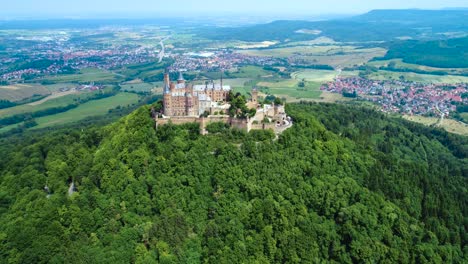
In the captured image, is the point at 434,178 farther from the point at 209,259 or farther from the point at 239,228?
the point at 209,259

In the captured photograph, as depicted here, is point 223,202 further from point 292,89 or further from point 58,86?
point 58,86

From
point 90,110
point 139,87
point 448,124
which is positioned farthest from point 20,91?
point 448,124

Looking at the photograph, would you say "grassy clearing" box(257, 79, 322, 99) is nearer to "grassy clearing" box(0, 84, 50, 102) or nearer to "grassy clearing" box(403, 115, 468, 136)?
"grassy clearing" box(403, 115, 468, 136)

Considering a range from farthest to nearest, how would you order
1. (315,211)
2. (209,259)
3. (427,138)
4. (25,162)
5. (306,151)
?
(427,138) → (25,162) → (306,151) → (315,211) → (209,259)

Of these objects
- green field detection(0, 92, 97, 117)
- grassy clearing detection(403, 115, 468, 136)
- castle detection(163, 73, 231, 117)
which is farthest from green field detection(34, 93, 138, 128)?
A: grassy clearing detection(403, 115, 468, 136)

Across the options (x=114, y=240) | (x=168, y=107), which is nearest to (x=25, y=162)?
(x=168, y=107)

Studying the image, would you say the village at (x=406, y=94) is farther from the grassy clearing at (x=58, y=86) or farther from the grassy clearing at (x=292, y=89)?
the grassy clearing at (x=58, y=86)

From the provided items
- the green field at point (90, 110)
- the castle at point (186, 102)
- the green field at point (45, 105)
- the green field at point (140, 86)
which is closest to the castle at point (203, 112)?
the castle at point (186, 102)

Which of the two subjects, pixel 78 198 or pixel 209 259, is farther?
pixel 78 198
